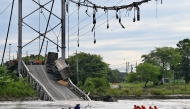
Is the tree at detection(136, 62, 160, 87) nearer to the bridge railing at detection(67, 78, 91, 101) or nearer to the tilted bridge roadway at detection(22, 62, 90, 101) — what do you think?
the tilted bridge roadway at detection(22, 62, 90, 101)

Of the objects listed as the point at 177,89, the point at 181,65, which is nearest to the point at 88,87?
the point at 177,89

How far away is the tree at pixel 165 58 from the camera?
464 ft

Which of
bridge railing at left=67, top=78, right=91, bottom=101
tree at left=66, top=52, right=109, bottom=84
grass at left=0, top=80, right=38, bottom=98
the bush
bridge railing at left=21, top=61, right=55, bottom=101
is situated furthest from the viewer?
tree at left=66, top=52, right=109, bottom=84

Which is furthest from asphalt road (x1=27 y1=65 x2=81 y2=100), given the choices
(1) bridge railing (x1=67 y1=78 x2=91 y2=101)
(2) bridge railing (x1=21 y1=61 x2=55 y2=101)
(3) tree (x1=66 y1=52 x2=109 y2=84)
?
(3) tree (x1=66 y1=52 x2=109 y2=84)

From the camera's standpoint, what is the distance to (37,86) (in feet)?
236

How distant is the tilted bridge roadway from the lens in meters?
68.5

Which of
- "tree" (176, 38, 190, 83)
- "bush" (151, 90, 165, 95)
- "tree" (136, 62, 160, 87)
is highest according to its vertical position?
"tree" (176, 38, 190, 83)

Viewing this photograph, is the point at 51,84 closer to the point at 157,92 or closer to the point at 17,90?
the point at 17,90

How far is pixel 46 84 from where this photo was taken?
72812 mm

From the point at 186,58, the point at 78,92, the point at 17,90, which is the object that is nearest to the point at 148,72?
the point at 186,58

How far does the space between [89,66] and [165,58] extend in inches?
1344

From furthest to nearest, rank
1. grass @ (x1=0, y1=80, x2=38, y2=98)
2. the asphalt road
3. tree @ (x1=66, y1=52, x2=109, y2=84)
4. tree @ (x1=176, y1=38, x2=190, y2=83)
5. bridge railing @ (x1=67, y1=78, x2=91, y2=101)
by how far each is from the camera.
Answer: tree @ (x1=176, y1=38, x2=190, y2=83), tree @ (x1=66, y1=52, x2=109, y2=84), grass @ (x1=0, y1=80, x2=38, y2=98), bridge railing @ (x1=67, y1=78, x2=91, y2=101), the asphalt road

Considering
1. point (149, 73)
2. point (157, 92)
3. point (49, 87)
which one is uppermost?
point (149, 73)

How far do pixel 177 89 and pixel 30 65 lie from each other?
154ft
